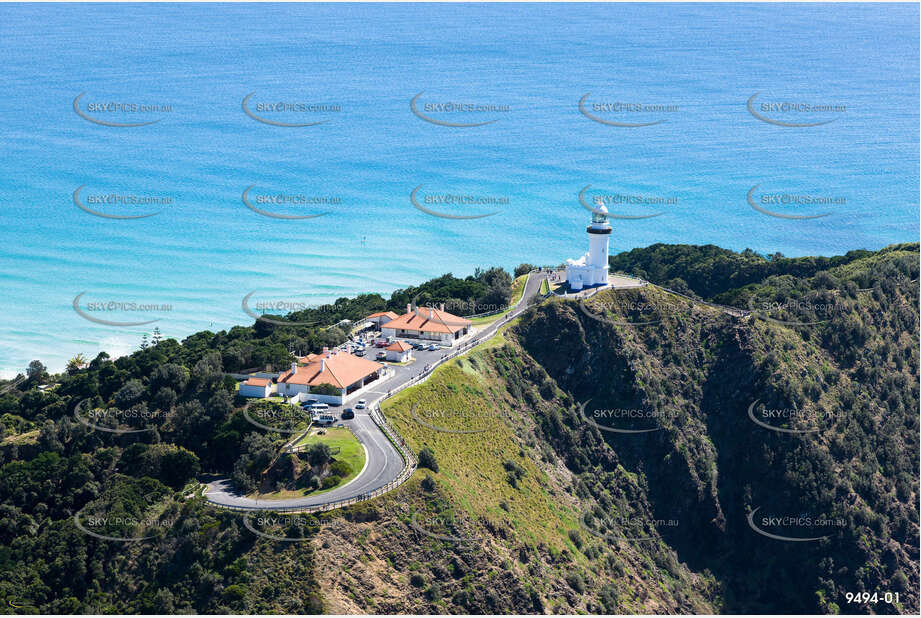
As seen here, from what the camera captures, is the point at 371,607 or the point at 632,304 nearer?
the point at 371,607

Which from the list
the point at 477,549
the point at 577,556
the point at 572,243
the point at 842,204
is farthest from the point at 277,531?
the point at 842,204

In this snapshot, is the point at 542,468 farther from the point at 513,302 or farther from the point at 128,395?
the point at 128,395

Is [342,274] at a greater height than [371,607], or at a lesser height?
lesser

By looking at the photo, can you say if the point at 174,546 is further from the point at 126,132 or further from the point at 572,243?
the point at 126,132
